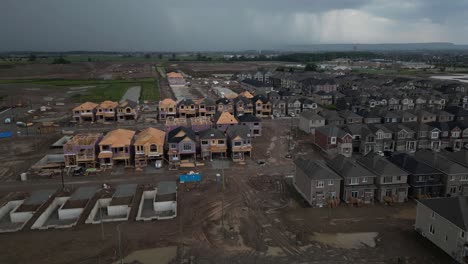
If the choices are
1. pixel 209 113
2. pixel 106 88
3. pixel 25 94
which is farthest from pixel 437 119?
pixel 25 94

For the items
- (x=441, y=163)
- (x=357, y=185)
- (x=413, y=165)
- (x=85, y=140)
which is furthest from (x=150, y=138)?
(x=441, y=163)

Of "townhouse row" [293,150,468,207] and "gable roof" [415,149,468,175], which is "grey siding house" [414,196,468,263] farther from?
"gable roof" [415,149,468,175]

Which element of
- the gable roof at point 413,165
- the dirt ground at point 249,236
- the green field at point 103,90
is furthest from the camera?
the green field at point 103,90

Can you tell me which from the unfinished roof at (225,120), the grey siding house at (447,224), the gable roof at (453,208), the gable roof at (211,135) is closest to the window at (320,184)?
the grey siding house at (447,224)

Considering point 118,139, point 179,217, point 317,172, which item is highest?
point 118,139

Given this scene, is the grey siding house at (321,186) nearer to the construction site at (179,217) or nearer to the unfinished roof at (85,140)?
the construction site at (179,217)

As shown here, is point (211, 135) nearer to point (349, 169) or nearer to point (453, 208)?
point (349, 169)
